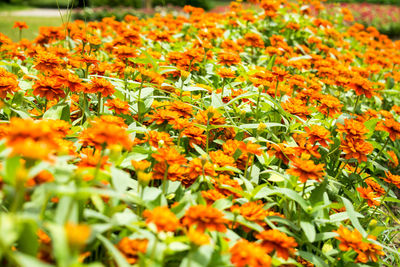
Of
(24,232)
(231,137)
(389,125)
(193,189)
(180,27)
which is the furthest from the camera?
(180,27)

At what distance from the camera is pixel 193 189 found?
4.19 feet

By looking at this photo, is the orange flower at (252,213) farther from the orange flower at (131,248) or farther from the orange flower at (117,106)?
the orange flower at (117,106)

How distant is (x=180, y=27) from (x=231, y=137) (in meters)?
2.18

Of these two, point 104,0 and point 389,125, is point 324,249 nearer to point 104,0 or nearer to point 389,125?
point 389,125

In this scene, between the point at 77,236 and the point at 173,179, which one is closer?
the point at 77,236

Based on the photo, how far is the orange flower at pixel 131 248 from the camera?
925 millimetres

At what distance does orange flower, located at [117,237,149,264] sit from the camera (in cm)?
92

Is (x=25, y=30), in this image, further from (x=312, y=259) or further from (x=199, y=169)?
(x=312, y=259)

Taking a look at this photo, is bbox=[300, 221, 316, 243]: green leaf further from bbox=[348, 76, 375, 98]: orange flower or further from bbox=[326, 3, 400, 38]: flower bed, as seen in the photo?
bbox=[326, 3, 400, 38]: flower bed

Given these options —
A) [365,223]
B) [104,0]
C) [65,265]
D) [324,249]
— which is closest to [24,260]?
[65,265]

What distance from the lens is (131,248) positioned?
945 mm

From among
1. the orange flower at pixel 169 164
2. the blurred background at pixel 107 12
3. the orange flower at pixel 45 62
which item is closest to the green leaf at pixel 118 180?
the orange flower at pixel 169 164

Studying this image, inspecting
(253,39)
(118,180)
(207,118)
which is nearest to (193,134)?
(207,118)

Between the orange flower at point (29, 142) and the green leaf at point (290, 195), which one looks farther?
the green leaf at point (290, 195)
